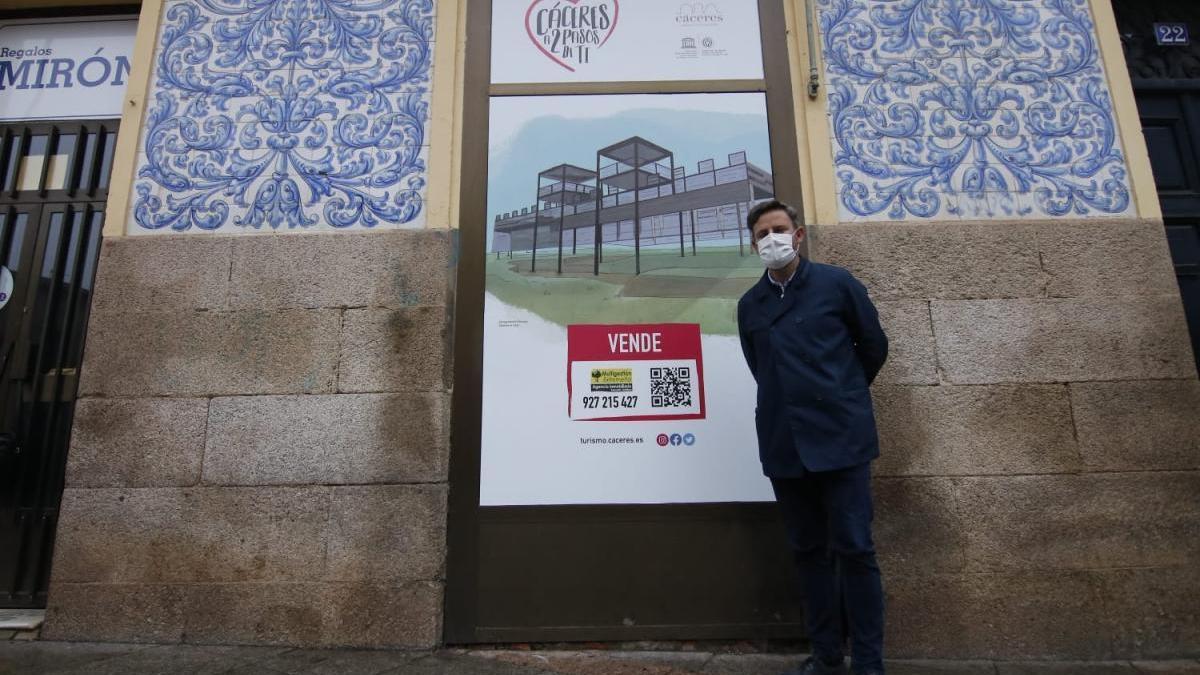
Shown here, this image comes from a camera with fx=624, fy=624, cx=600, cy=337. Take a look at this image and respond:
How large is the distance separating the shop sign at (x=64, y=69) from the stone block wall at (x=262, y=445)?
1.27 m

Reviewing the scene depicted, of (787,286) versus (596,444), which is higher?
(787,286)

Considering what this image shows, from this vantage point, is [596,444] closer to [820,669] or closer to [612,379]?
[612,379]

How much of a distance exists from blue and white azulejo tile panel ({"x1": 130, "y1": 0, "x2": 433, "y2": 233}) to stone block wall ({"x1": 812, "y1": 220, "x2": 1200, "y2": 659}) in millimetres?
2358

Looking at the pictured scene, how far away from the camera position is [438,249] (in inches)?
126

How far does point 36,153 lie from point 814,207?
453cm

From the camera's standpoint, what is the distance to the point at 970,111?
337 cm

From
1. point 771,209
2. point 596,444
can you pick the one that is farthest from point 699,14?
point 596,444

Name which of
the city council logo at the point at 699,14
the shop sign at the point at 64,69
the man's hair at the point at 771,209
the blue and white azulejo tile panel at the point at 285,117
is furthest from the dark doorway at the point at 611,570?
the shop sign at the point at 64,69

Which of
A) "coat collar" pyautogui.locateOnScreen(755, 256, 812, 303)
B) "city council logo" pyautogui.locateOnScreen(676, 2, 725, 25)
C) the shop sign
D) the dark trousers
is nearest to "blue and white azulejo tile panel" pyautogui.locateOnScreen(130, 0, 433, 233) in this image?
the shop sign

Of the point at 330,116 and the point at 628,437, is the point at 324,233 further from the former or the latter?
the point at 628,437

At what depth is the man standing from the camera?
2.25 metres

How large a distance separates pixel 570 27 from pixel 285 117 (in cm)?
168

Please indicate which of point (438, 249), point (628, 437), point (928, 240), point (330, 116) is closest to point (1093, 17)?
point (928, 240)

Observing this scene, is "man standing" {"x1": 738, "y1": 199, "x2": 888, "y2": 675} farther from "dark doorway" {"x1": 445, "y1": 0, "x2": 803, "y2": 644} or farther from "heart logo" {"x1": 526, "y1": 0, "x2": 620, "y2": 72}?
"heart logo" {"x1": 526, "y1": 0, "x2": 620, "y2": 72}
